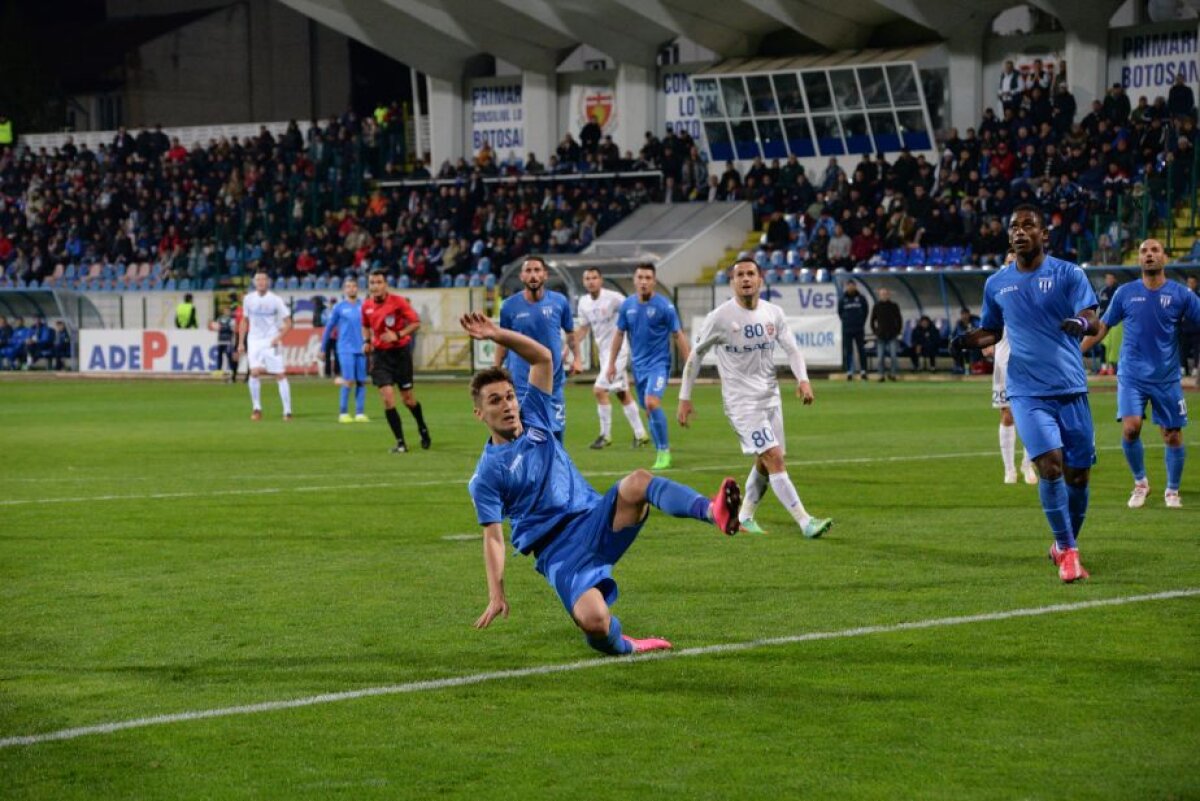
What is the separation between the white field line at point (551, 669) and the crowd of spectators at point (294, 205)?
40.8m

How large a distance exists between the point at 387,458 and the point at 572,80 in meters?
38.5

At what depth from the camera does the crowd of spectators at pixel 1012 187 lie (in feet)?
131

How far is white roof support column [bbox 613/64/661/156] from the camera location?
181ft

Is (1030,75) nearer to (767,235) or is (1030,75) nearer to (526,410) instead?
(767,235)

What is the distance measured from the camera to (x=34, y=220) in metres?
62.9

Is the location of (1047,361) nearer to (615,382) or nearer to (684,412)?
(684,412)

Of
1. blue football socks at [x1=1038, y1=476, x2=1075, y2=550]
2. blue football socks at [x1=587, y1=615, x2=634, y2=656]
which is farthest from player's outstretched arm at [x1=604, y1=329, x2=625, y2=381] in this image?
blue football socks at [x1=587, y1=615, x2=634, y2=656]

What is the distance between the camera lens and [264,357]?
28625 mm

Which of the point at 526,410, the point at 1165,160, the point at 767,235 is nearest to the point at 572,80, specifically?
the point at 767,235

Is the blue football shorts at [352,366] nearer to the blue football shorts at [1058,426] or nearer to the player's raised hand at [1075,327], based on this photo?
the blue football shorts at [1058,426]

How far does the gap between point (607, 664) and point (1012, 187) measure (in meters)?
35.5

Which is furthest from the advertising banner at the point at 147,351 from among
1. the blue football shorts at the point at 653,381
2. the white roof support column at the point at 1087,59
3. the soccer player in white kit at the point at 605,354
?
the blue football shorts at the point at 653,381

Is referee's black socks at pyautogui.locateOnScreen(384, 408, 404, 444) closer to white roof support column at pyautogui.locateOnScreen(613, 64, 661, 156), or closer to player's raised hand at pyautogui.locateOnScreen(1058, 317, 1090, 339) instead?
player's raised hand at pyautogui.locateOnScreen(1058, 317, 1090, 339)

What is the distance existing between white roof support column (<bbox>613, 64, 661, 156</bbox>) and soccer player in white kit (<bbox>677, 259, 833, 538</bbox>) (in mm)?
42149
